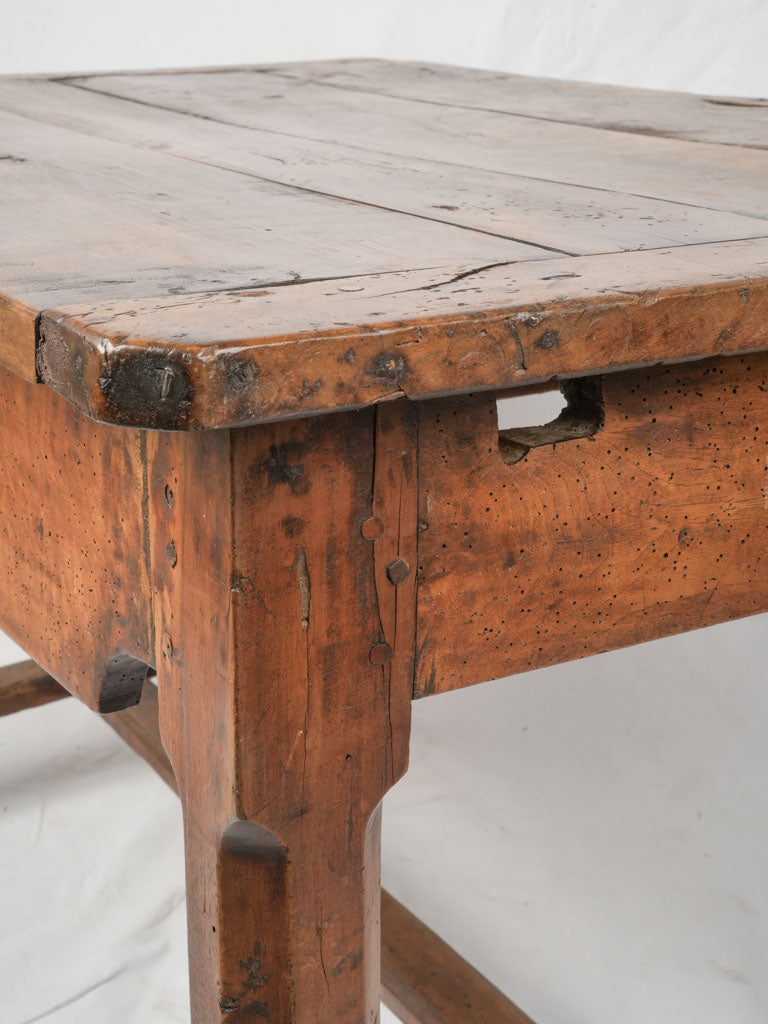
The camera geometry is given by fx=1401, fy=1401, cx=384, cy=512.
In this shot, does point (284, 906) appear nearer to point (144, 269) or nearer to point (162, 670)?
point (162, 670)

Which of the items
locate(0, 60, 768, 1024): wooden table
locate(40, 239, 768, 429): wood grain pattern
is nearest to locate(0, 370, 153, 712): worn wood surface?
locate(0, 60, 768, 1024): wooden table

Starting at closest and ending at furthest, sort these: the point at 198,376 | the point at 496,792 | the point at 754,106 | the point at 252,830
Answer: the point at 198,376, the point at 252,830, the point at 754,106, the point at 496,792

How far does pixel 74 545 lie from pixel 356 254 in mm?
222

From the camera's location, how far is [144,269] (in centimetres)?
67

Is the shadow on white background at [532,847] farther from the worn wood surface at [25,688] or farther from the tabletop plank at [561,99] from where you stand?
Result: the tabletop plank at [561,99]

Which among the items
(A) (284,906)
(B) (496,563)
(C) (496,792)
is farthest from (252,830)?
(C) (496,792)

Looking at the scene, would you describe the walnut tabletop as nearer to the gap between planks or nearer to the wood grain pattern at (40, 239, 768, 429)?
the wood grain pattern at (40, 239, 768, 429)

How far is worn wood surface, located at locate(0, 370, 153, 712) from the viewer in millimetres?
703

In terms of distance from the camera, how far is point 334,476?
621 millimetres

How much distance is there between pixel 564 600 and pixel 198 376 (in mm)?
281

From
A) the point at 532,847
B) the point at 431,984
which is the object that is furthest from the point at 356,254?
the point at 532,847

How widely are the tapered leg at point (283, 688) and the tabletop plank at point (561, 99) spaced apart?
0.66 m

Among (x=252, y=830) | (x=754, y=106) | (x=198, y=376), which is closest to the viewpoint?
(x=198, y=376)

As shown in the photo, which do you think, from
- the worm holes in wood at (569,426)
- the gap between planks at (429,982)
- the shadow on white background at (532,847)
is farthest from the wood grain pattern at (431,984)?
the worm holes in wood at (569,426)
